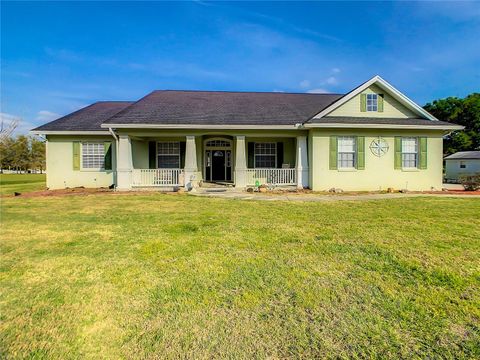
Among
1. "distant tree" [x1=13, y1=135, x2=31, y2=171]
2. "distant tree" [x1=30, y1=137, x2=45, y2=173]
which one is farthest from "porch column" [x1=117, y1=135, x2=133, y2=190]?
"distant tree" [x1=30, y1=137, x2=45, y2=173]

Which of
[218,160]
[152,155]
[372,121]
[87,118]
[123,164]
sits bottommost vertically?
[123,164]

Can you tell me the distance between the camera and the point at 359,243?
4801mm

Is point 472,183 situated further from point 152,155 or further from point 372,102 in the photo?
point 152,155

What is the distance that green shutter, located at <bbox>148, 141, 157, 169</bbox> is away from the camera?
1502 cm

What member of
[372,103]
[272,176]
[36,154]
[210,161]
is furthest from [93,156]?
[36,154]

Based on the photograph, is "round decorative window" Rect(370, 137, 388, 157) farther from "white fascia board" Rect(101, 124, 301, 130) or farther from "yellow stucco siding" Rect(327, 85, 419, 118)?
"white fascia board" Rect(101, 124, 301, 130)

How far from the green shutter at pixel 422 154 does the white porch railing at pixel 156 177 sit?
1189 centimetres

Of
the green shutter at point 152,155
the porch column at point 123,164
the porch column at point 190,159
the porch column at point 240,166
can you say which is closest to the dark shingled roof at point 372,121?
the porch column at point 240,166

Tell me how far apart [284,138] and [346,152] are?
3440 mm

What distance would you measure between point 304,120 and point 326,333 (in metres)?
12.5

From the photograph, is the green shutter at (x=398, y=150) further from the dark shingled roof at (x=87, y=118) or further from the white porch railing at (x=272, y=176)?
the dark shingled roof at (x=87, y=118)

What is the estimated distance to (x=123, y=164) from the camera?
519 inches

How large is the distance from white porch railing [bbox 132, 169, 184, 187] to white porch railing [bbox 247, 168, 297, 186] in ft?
11.7

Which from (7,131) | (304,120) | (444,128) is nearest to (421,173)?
(444,128)
